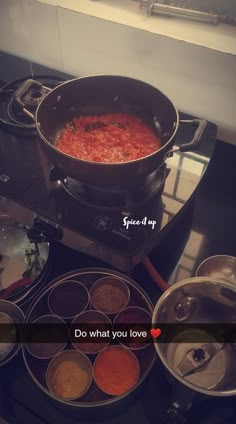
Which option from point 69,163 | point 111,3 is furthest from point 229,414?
point 111,3

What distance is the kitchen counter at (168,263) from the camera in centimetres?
83

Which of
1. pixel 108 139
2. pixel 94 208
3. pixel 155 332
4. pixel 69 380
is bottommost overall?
pixel 69 380

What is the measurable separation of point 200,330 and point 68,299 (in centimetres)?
33

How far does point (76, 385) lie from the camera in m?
0.82

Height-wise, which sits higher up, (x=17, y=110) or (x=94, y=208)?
(x=17, y=110)

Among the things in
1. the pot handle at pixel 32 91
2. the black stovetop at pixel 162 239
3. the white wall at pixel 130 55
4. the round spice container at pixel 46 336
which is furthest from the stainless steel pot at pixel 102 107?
the round spice container at pixel 46 336

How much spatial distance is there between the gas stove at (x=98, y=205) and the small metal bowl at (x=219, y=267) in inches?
5.4

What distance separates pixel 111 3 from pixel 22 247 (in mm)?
856

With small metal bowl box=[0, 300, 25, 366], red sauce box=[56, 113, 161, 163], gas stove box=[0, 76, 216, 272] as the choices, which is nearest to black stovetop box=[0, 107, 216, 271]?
gas stove box=[0, 76, 216, 272]

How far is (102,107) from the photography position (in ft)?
3.58

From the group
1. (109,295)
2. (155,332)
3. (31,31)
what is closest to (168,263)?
(109,295)

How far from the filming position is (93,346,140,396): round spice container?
0.81 m

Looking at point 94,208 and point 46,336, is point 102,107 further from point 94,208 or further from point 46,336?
point 46,336

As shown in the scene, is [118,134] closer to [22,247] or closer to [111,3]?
[22,247]
